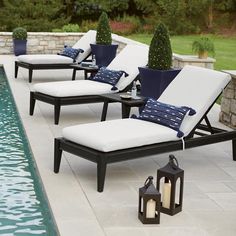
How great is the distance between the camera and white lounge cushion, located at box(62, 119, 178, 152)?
212 inches

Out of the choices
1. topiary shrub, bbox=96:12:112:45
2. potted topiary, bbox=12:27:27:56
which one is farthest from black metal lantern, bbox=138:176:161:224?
potted topiary, bbox=12:27:27:56

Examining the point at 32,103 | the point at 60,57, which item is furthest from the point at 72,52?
the point at 32,103

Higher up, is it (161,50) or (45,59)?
(161,50)

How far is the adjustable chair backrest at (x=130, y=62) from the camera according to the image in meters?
9.12

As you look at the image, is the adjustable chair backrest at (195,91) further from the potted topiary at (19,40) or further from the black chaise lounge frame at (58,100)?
the potted topiary at (19,40)

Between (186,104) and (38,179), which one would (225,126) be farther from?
(38,179)

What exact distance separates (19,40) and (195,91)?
1119 centimetres

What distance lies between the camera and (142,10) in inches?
1184

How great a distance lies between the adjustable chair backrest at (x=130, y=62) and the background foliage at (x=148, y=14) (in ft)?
54.7

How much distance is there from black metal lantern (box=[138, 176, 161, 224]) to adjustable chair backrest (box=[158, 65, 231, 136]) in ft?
5.56

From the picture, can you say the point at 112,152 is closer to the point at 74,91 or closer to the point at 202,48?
the point at 74,91

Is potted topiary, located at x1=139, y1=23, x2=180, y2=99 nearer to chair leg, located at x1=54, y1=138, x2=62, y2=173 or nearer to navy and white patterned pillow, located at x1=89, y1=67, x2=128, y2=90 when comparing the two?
navy and white patterned pillow, located at x1=89, y1=67, x2=128, y2=90

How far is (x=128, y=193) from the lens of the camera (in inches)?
210

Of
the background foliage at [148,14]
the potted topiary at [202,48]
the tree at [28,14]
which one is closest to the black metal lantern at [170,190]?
the potted topiary at [202,48]
